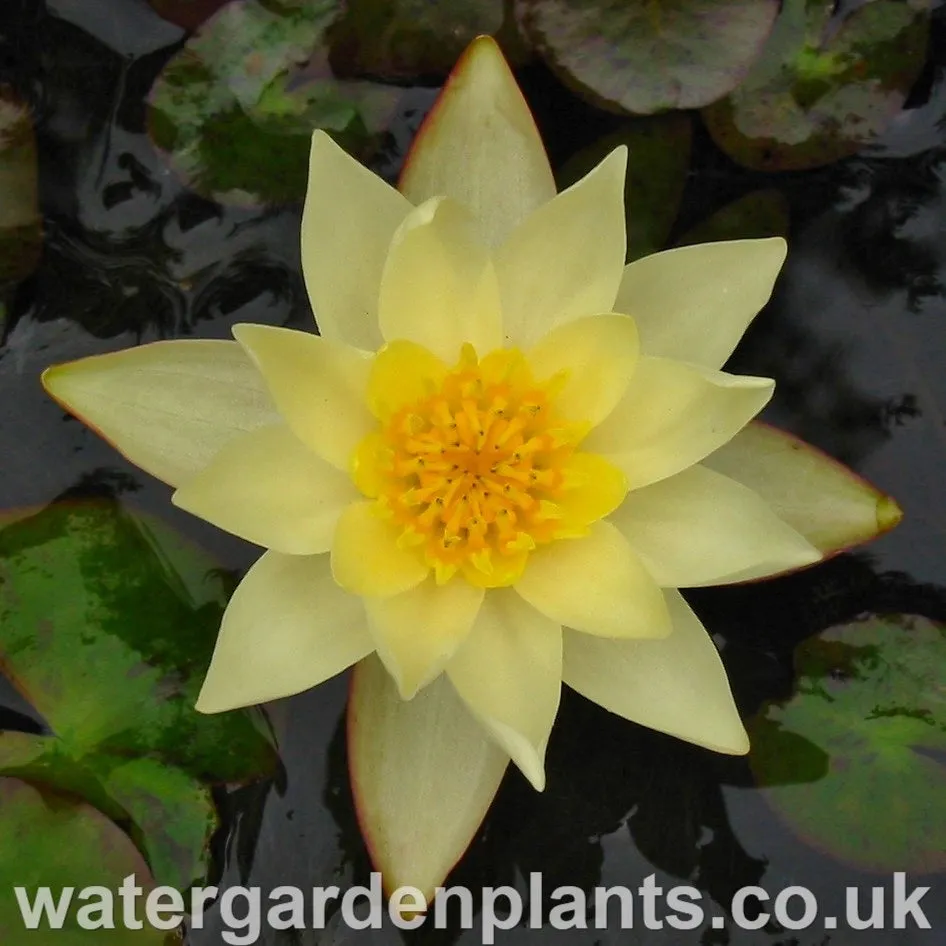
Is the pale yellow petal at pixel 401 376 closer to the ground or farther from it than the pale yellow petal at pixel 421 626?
farther from it

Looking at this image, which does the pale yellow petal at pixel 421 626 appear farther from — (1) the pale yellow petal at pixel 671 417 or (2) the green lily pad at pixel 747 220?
(2) the green lily pad at pixel 747 220

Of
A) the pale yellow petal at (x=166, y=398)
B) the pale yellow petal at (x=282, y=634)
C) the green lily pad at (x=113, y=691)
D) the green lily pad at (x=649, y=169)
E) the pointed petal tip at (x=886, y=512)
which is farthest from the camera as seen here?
the green lily pad at (x=649, y=169)

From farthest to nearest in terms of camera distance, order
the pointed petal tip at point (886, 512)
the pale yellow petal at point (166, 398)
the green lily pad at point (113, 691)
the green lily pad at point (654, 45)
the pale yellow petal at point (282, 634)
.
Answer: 1. the green lily pad at point (654, 45)
2. the green lily pad at point (113, 691)
3. the pointed petal tip at point (886, 512)
4. the pale yellow petal at point (166, 398)
5. the pale yellow petal at point (282, 634)

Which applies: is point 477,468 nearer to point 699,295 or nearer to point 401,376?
point 401,376

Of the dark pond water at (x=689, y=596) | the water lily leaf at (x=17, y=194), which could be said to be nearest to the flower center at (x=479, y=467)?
the dark pond water at (x=689, y=596)

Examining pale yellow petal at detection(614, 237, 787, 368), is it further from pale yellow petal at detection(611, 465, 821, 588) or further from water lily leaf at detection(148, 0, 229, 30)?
water lily leaf at detection(148, 0, 229, 30)

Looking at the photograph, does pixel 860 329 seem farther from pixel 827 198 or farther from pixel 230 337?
pixel 230 337

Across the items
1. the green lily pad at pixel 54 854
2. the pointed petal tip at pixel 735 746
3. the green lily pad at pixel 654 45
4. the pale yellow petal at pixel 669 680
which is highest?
the green lily pad at pixel 654 45

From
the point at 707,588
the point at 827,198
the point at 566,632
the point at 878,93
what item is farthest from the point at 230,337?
the point at 878,93
